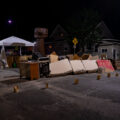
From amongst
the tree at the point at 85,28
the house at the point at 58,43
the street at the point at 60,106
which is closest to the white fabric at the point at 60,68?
→ the street at the point at 60,106

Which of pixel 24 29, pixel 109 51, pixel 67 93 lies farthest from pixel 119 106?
pixel 24 29

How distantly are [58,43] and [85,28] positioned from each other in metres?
8.50

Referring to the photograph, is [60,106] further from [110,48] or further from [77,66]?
[110,48]

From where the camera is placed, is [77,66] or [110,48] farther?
[110,48]

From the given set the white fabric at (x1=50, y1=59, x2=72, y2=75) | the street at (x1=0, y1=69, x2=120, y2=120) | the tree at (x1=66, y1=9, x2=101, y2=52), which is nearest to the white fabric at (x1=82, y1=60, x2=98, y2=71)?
the white fabric at (x1=50, y1=59, x2=72, y2=75)

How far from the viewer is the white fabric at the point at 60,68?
30.5 feet

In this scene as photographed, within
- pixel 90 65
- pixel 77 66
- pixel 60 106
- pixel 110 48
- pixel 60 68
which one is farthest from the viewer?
pixel 110 48

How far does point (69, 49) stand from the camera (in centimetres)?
3061

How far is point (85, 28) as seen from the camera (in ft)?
85.6

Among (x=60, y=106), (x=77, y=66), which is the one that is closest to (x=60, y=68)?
(x=77, y=66)

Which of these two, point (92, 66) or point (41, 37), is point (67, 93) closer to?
point (92, 66)

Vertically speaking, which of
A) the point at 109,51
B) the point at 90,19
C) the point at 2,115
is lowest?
the point at 2,115

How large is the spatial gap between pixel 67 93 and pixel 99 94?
46.7 inches

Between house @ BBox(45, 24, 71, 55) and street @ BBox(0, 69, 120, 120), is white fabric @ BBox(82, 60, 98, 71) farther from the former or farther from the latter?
house @ BBox(45, 24, 71, 55)
